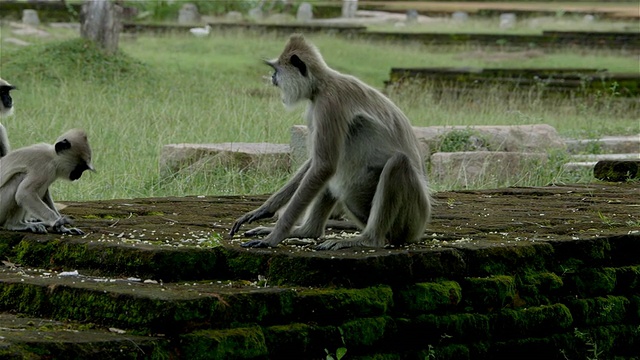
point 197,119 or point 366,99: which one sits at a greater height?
point 366,99

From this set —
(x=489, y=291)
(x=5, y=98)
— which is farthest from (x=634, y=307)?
(x=5, y=98)

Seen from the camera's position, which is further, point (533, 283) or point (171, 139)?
point (171, 139)

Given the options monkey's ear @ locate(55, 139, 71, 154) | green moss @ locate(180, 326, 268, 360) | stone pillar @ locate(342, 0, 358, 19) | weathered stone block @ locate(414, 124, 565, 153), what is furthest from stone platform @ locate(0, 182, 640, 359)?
stone pillar @ locate(342, 0, 358, 19)

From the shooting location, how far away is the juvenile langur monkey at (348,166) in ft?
15.9

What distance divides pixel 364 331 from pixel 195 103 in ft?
38.4

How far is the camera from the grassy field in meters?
9.60

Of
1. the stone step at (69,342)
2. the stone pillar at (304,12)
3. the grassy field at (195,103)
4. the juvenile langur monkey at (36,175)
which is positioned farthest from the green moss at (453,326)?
the stone pillar at (304,12)

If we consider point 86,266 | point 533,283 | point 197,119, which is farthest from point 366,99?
point 197,119

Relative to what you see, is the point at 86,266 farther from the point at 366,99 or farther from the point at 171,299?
the point at 366,99

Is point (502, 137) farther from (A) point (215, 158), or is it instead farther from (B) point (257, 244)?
(B) point (257, 244)

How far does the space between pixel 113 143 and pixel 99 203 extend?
522cm

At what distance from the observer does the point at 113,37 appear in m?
21.4

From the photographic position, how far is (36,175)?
5188 mm

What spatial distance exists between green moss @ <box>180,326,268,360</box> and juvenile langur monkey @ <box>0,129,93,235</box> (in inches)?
63.6
